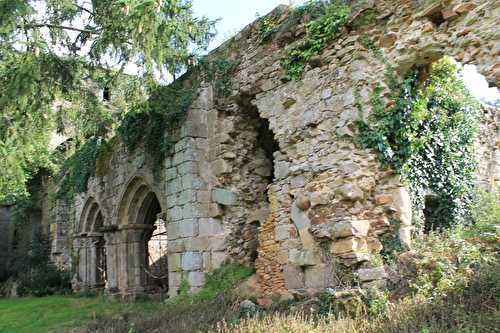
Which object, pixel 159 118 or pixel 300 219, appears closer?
pixel 300 219

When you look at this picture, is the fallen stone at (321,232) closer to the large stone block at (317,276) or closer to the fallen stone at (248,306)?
the large stone block at (317,276)

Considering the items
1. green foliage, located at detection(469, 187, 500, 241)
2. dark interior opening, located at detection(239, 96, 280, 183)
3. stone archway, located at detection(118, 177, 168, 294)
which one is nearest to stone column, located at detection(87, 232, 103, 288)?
stone archway, located at detection(118, 177, 168, 294)

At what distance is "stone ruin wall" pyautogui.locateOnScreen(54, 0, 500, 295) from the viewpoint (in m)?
6.14

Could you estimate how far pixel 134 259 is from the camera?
39.0 ft

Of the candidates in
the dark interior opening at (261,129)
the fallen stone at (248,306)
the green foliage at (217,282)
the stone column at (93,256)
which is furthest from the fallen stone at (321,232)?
the stone column at (93,256)

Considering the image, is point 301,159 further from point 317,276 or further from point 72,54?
point 72,54

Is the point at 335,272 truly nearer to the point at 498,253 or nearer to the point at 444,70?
the point at 498,253

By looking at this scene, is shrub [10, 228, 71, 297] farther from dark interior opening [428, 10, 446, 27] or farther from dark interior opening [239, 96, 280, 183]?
dark interior opening [428, 10, 446, 27]

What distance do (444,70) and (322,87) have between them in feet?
5.85

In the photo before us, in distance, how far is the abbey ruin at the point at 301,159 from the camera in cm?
615

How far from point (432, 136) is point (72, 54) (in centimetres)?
549

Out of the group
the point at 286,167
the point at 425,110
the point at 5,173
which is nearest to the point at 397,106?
the point at 425,110

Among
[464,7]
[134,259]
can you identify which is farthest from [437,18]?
[134,259]

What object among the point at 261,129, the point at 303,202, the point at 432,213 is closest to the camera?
the point at 303,202
